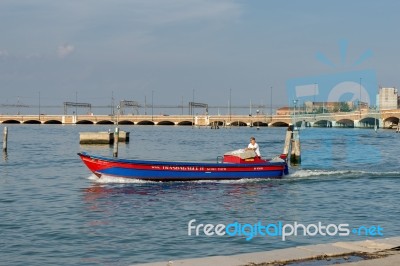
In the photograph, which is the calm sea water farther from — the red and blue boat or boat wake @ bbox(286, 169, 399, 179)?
the red and blue boat

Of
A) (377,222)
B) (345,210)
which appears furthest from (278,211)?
(377,222)

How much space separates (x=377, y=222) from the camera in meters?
21.7

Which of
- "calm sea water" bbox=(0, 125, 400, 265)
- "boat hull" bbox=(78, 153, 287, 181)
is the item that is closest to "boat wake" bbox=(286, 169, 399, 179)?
"calm sea water" bbox=(0, 125, 400, 265)

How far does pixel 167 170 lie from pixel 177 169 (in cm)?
59

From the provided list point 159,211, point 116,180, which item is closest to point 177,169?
point 116,180

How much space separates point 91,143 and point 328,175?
4740 centimetres

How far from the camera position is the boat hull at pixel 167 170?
34250 mm

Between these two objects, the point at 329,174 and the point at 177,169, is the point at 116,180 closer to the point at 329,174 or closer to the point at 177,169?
the point at 177,169
